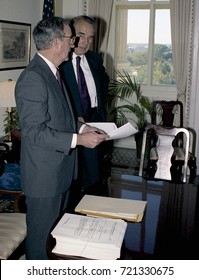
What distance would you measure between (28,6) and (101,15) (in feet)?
3.65

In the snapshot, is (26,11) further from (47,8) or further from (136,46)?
(136,46)

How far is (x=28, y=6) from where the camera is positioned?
4574mm

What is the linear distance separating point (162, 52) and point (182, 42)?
0.60m

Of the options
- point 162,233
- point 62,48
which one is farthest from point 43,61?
point 162,233

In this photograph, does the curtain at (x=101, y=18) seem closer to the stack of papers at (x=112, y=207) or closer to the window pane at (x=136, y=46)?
the window pane at (x=136, y=46)

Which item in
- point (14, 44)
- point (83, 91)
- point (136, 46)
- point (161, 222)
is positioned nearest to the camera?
point (161, 222)

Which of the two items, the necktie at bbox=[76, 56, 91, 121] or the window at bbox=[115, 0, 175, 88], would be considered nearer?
the necktie at bbox=[76, 56, 91, 121]

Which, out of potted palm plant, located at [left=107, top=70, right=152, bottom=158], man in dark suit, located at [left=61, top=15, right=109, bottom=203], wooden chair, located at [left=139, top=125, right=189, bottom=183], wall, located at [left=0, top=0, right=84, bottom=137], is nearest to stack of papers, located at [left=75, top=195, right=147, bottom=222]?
wooden chair, located at [left=139, top=125, right=189, bottom=183]

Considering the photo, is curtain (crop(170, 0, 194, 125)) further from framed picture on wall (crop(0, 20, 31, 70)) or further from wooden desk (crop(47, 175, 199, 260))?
wooden desk (crop(47, 175, 199, 260))

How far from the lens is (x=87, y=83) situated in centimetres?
299

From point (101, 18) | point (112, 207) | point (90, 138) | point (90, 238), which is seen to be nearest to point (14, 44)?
point (101, 18)

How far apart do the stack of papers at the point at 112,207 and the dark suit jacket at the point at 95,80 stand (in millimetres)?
1329

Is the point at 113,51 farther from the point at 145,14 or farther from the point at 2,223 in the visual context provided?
the point at 2,223

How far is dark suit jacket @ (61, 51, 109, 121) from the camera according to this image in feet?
9.32
